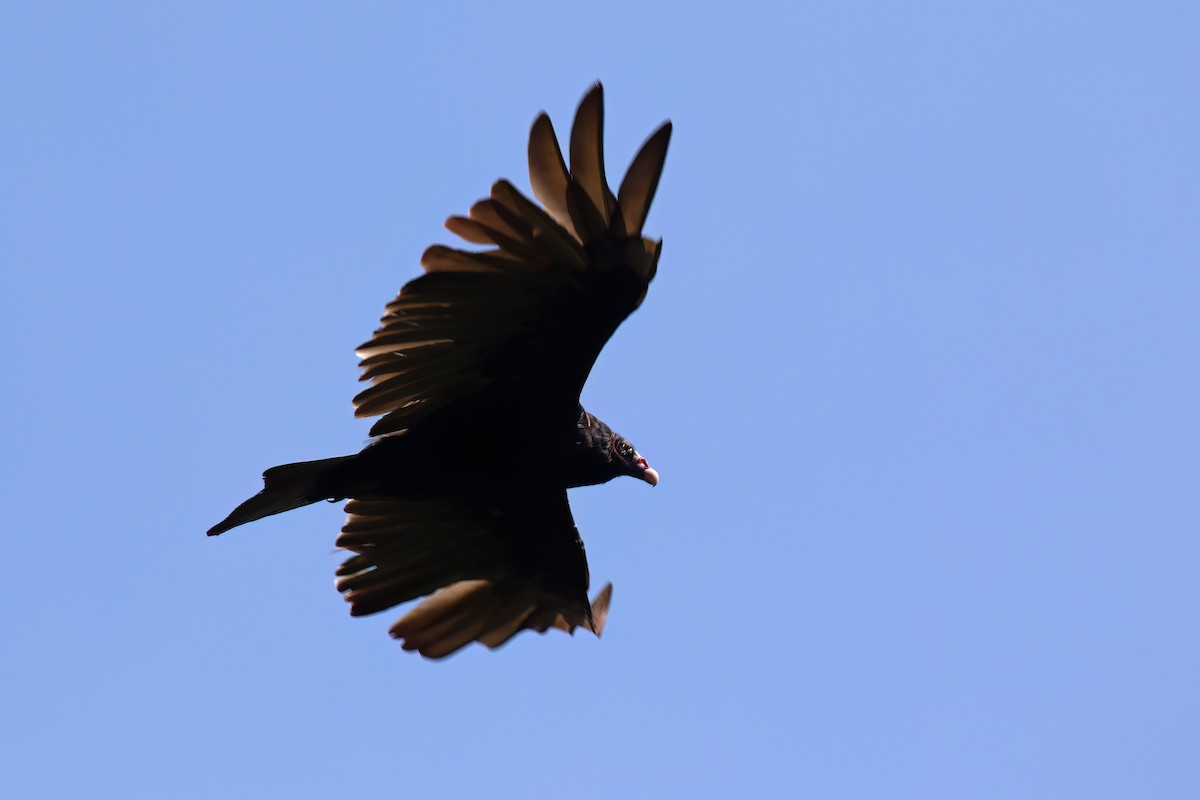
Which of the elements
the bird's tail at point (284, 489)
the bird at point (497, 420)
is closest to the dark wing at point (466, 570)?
the bird at point (497, 420)

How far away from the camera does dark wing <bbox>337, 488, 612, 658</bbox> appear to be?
6.84m

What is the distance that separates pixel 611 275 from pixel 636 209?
43 cm

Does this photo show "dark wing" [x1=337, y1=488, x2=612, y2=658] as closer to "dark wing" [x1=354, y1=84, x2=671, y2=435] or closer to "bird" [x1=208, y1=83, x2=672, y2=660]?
"bird" [x1=208, y1=83, x2=672, y2=660]

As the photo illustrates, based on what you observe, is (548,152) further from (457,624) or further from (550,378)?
(457,624)

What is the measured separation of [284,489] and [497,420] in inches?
40.0

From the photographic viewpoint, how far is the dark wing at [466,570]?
6.84 m

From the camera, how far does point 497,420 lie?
6262 mm

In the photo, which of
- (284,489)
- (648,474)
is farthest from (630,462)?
(284,489)

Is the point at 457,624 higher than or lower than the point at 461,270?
lower

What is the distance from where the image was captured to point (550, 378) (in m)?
6.12

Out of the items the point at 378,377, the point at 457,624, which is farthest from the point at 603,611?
the point at 378,377

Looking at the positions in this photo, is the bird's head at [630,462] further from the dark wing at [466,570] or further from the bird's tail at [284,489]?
the bird's tail at [284,489]

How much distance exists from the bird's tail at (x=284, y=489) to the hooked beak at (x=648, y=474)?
4.93ft

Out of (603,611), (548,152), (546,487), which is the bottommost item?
(603,611)
